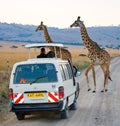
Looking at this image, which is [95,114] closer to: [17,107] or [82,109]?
[82,109]

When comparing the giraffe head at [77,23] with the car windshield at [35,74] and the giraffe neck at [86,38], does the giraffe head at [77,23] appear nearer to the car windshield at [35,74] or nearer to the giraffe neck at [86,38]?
the giraffe neck at [86,38]

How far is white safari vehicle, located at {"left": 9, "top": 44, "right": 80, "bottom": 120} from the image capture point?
42.3 ft

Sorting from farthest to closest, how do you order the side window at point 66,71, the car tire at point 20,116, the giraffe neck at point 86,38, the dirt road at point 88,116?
the giraffe neck at point 86,38 → the side window at point 66,71 → the car tire at point 20,116 → the dirt road at point 88,116

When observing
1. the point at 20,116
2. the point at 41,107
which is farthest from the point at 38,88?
the point at 20,116

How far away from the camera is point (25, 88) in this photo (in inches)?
510

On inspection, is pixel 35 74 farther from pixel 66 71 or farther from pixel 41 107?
pixel 66 71

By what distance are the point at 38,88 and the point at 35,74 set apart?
1.80ft

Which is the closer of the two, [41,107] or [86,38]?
[41,107]

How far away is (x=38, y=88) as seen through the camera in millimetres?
12875

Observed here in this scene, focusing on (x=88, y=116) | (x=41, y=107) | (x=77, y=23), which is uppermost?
(x=77, y=23)

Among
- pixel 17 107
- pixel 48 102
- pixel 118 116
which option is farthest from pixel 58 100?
pixel 118 116

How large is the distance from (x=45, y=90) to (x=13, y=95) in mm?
853

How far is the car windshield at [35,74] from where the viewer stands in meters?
13.1

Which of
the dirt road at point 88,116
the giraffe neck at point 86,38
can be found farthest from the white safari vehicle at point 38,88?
the giraffe neck at point 86,38
